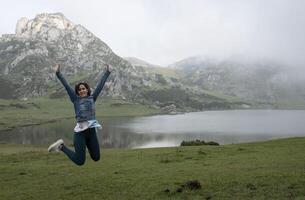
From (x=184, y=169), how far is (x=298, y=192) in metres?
13.0

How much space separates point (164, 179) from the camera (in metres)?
26.9

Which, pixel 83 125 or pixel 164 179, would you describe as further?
pixel 164 179

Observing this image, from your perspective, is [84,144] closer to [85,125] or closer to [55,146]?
[85,125]

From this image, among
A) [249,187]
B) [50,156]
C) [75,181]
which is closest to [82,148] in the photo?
[249,187]

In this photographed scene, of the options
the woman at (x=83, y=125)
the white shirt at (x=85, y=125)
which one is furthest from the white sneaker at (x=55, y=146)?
the white shirt at (x=85, y=125)

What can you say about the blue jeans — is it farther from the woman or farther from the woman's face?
the woman's face

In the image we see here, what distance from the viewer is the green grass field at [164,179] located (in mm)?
21609

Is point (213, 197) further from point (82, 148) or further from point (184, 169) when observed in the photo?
point (184, 169)

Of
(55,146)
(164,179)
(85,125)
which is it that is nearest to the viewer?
(85,125)

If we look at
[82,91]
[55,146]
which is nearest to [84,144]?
[55,146]

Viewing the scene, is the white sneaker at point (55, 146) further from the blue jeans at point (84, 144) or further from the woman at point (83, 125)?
the blue jeans at point (84, 144)

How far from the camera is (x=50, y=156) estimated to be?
48.5 meters

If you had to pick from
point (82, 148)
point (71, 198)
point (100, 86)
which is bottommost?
point (71, 198)

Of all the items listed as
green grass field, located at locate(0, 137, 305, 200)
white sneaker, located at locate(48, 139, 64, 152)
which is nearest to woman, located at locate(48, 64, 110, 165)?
white sneaker, located at locate(48, 139, 64, 152)
